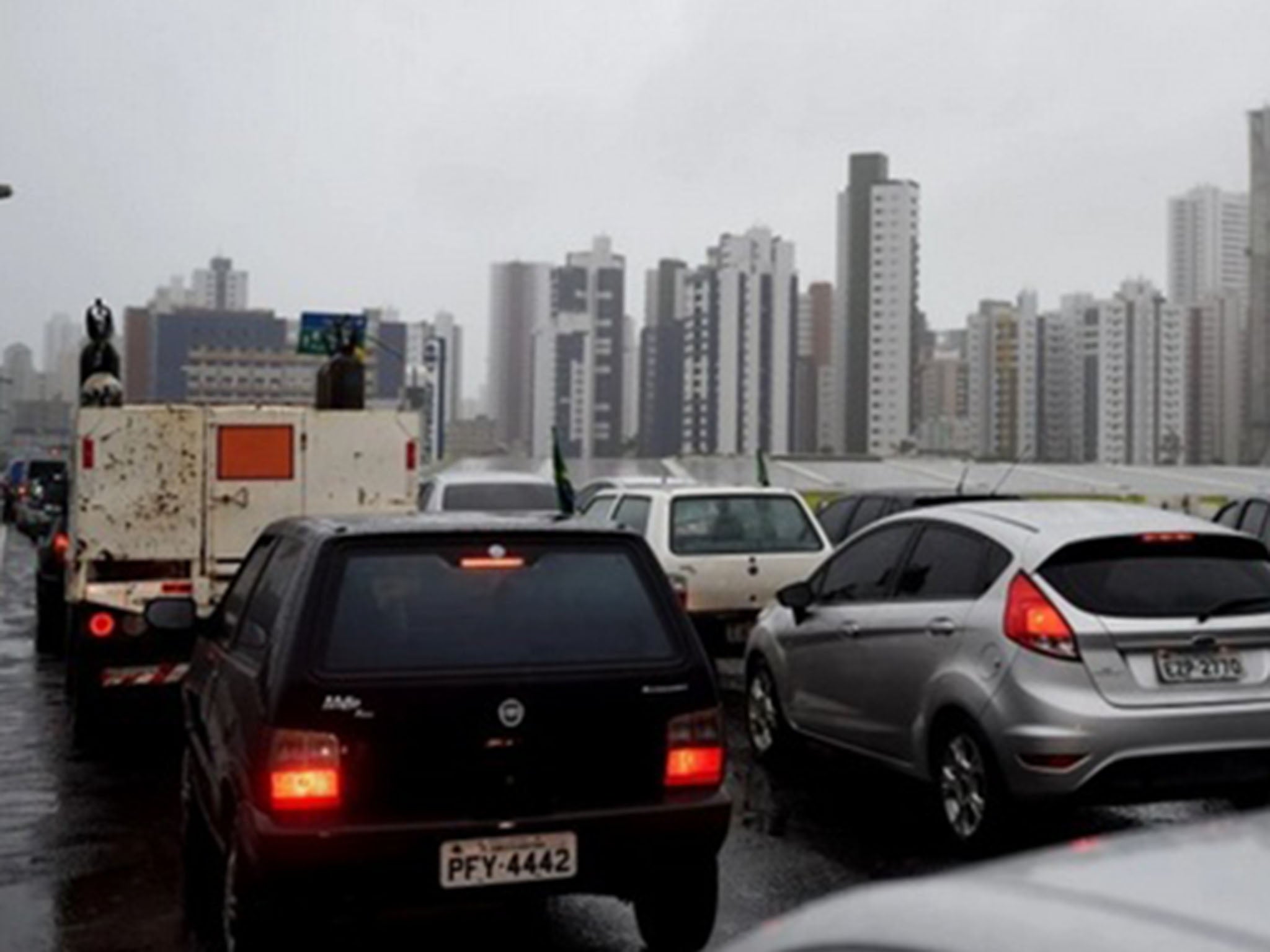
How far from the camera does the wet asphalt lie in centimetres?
587

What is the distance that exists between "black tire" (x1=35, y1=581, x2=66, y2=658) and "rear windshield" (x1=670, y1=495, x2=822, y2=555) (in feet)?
22.2

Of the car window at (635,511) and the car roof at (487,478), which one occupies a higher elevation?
the car roof at (487,478)

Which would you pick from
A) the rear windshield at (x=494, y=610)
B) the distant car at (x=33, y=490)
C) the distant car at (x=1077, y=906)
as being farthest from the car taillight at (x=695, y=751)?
the distant car at (x=33, y=490)

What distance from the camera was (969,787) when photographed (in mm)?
6840

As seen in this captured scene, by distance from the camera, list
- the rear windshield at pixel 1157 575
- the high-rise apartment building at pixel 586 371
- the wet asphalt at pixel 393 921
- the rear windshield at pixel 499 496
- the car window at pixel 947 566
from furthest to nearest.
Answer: the high-rise apartment building at pixel 586 371 → the rear windshield at pixel 499 496 → the car window at pixel 947 566 → the rear windshield at pixel 1157 575 → the wet asphalt at pixel 393 921

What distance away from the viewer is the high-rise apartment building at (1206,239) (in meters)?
164

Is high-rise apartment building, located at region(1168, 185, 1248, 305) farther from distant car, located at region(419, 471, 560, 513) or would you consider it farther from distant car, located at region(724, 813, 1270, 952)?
distant car, located at region(724, 813, 1270, 952)

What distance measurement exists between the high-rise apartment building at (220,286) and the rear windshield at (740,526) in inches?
5167

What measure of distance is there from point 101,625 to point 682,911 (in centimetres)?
563

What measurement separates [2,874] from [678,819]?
3.55 m

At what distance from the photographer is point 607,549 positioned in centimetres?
518

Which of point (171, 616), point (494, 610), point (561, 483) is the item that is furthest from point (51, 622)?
point (494, 610)

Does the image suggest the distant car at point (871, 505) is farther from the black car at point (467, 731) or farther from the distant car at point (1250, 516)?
the black car at point (467, 731)

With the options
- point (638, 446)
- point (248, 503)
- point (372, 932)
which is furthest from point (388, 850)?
point (638, 446)
